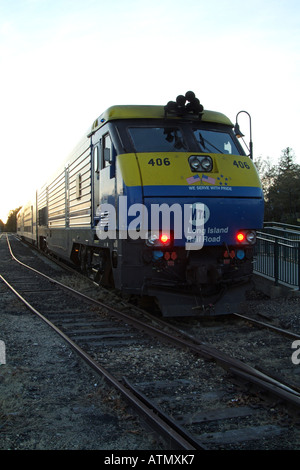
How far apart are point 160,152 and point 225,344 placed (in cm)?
298

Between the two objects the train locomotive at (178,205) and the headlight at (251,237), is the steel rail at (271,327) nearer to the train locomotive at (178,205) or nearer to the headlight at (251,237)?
the train locomotive at (178,205)

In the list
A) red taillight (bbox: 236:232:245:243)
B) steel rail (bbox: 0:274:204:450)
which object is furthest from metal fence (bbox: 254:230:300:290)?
steel rail (bbox: 0:274:204:450)

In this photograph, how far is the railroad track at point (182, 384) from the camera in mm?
3293

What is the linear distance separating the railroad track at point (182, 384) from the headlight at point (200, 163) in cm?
250

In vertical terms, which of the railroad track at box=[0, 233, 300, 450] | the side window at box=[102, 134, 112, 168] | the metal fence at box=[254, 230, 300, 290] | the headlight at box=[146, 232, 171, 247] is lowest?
the railroad track at box=[0, 233, 300, 450]

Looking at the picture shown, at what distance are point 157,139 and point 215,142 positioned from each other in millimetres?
1026

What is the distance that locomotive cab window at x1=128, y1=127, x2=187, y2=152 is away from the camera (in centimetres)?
682

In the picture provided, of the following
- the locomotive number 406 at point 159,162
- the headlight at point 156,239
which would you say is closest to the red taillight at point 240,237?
the headlight at point 156,239

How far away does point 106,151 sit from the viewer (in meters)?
7.03

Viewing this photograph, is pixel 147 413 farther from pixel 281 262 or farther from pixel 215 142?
pixel 281 262

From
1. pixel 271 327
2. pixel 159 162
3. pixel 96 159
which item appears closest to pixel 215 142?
pixel 159 162

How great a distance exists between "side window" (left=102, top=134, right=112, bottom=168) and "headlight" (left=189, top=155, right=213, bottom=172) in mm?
1326

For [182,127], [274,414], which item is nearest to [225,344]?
[274,414]

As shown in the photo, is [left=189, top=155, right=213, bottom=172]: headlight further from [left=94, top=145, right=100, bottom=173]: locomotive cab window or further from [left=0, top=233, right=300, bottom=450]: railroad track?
[left=0, top=233, right=300, bottom=450]: railroad track
